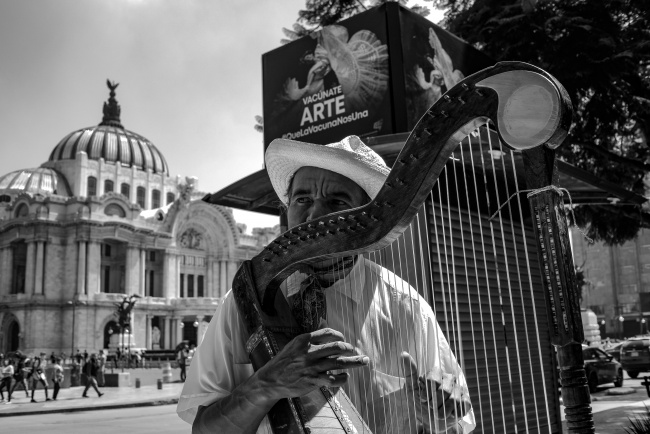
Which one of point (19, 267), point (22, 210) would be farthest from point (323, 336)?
point (19, 267)

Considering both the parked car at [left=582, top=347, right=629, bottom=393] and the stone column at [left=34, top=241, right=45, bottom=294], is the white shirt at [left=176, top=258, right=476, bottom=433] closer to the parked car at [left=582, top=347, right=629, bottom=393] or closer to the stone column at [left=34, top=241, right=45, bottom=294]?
the parked car at [left=582, top=347, right=629, bottom=393]

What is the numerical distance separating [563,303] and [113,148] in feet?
235

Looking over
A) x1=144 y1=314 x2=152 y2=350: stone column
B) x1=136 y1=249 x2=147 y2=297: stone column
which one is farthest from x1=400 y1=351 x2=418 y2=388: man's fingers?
x1=144 y1=314 x2=152 y2=350: stone column

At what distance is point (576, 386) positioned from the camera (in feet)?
4.49

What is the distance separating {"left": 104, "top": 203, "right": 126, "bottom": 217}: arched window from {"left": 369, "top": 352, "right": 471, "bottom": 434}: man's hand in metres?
55.3

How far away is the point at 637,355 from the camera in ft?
70.6

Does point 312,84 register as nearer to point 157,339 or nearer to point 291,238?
point 291,238

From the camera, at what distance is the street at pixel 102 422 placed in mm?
11589

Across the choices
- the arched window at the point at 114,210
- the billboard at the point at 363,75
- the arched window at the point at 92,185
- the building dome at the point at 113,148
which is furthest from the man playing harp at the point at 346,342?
the building dome at the point at 113,148

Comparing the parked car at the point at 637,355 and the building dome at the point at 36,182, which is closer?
the parked car at the point at 637,355

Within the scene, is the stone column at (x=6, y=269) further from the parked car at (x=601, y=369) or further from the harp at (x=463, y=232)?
the harp at (x=463, y=232)

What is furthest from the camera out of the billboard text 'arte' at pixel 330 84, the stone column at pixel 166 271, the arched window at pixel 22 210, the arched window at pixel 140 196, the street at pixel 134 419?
the arched window at pixel 140 196

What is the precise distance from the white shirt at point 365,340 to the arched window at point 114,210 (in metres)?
55.1

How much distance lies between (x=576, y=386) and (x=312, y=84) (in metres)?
6.01
